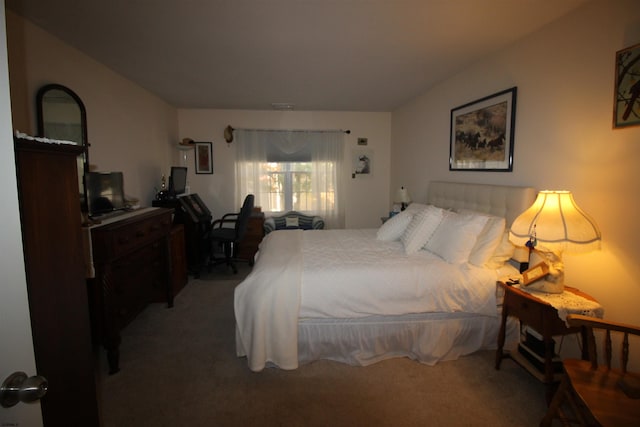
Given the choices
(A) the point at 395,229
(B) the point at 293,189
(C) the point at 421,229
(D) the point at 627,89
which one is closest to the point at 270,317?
(C) the point at 421,229

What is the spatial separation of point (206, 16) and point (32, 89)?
1383 mm

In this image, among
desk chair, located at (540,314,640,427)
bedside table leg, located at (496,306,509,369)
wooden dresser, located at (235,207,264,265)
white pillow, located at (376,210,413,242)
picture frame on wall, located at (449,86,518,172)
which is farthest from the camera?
wooden dresser, located at (235,207,264,265)

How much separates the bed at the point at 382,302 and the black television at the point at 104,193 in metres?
1.40

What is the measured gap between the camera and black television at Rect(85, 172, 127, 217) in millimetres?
2447

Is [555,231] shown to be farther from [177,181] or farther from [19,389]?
[177,181]

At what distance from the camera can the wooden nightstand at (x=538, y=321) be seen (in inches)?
69.6

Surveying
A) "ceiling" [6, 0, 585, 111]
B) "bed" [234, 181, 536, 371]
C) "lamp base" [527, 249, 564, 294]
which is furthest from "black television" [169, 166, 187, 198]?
"lamp base" [527, 249, 564, 294]

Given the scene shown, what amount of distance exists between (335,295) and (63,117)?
2601mm

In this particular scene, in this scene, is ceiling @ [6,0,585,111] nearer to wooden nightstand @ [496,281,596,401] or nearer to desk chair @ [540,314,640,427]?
wooden nightstand @ [496,281,596,401]

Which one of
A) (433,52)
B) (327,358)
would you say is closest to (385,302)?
(327,358)

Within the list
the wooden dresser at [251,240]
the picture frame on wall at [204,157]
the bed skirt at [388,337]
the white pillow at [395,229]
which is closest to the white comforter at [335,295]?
the bed skirt at [388,337]

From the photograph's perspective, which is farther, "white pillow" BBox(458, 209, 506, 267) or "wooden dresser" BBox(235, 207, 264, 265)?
"wooden dresser" BBox(235, 207, 264, 265)

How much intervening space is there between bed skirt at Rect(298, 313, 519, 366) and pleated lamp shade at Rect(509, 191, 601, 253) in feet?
2.68

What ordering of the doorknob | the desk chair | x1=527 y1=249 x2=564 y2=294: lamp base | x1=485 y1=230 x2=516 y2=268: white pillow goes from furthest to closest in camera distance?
x1=485 y1=230 x2=516 y2=268: white pillow → x1=527 y1=249 x2=564 y2=294: lamp base → the desk chair → the doorknob
